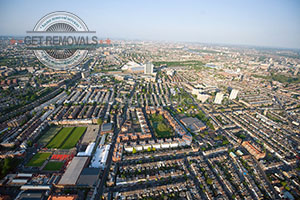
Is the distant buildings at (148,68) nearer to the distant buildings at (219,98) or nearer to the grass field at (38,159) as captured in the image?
the distant buildings at (219,98)

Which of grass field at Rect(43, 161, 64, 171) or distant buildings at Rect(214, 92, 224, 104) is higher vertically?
distant buildings at Rect(214, 92, 224, 104)

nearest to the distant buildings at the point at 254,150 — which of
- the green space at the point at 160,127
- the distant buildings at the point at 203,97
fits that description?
the green space at the point at 160,127

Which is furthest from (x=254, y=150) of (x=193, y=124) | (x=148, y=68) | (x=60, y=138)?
(x=148, y=68)

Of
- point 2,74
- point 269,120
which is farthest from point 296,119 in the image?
point 2,74

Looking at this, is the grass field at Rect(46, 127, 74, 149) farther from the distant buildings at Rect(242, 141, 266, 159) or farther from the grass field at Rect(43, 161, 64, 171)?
the distant buildings at Rect(242, 141, 266, 159)

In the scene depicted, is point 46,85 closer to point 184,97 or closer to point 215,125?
point 184,97

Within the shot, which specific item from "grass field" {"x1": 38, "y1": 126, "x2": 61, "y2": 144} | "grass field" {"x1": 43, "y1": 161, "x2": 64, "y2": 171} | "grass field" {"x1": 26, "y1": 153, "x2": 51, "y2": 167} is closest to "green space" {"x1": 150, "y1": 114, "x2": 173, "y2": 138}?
"grass field" {"x1": 43, "y1": 161, "x2": 64, "y2": 171}
